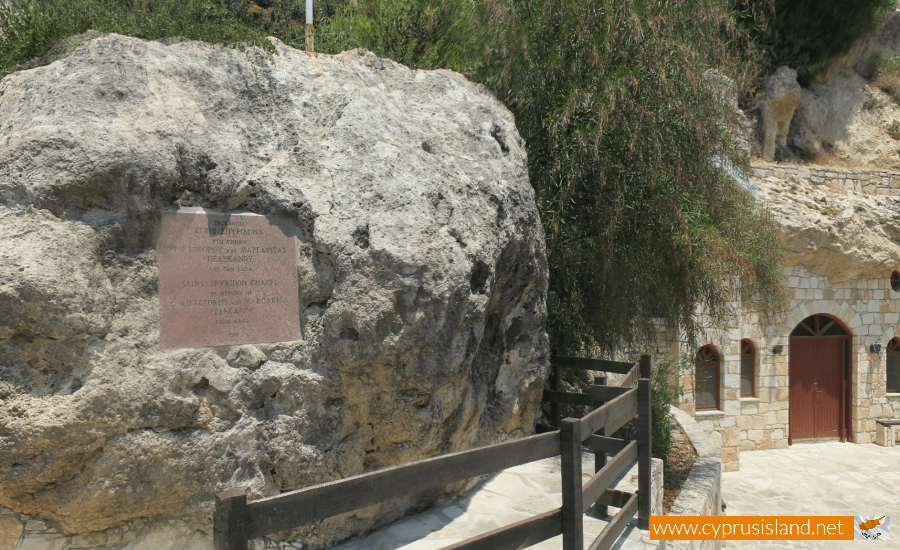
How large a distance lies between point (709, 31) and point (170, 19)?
502 centimetres

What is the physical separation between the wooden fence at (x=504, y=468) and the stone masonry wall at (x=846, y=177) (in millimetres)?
10116

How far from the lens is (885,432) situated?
1275cm

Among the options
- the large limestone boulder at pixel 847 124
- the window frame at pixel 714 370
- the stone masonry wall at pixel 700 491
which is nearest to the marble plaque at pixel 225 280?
the stone masonry wall at pixel 700 491

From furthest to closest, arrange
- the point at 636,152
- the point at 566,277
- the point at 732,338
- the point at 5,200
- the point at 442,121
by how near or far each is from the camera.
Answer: the point at 732,338
the point at 566,277
the point at 636,152
the point at 442,121
the point at 5,200

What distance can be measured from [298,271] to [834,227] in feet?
38.9

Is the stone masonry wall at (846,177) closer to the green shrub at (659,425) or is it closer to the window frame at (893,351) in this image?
the window frame at (893,351)

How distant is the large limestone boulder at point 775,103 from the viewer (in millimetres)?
15133

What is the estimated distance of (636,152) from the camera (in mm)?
5246

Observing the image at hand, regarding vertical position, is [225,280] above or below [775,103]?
below

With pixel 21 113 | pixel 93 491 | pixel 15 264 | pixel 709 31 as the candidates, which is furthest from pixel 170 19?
pixel 709 31

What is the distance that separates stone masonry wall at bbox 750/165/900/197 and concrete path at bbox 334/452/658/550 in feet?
32.8

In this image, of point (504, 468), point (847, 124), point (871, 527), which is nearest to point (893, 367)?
point (847, 124)

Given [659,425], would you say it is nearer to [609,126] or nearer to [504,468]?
[609,126]

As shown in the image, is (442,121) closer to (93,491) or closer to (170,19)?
(170,19)
